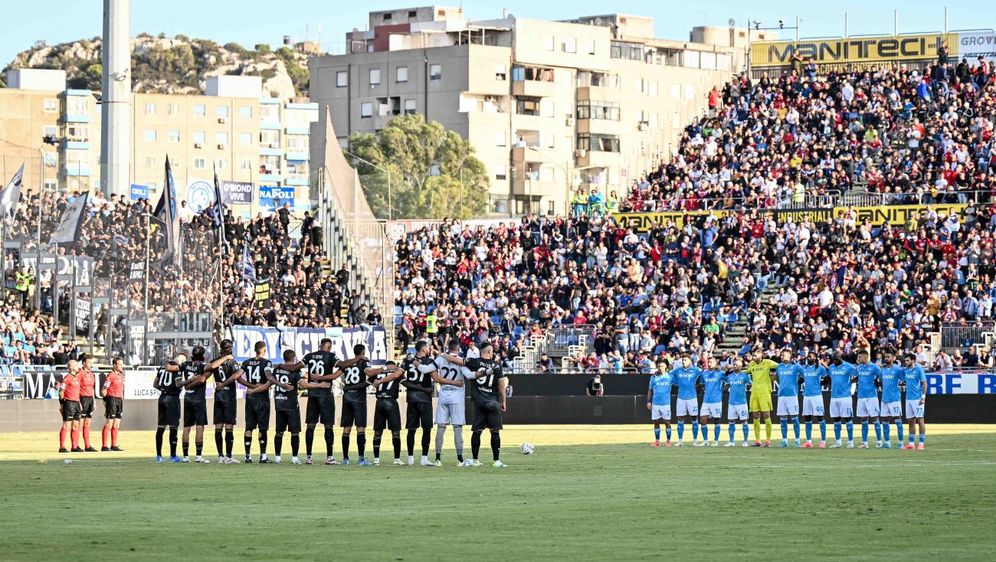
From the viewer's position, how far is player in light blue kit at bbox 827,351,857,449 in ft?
123

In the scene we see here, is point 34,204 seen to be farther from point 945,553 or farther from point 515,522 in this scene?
point 945,553

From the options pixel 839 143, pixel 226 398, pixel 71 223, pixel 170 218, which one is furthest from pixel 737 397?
pixel 839 143

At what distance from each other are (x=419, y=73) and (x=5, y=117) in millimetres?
Answer: 45388

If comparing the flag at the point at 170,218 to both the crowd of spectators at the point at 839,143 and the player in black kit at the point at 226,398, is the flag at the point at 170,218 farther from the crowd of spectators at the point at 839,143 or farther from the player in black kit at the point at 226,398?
the crowd of spectators at the point at 839,143

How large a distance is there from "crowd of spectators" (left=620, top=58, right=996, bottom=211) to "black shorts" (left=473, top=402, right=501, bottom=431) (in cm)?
3598

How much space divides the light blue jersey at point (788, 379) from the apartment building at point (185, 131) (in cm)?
11883

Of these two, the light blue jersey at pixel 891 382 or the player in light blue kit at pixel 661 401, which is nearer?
the light blue jersey at pixel 891 382

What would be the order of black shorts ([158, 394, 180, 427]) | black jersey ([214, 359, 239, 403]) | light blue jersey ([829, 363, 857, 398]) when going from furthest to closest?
light blue jersey ([829, 363, 857, 398])
black shorts ([158, 394, 180, 427])
black jersey ([214, 359, 239, 403])

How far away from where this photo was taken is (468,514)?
1909 centimetres

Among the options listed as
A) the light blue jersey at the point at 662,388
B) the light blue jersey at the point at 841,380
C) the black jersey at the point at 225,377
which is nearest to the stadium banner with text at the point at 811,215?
the light blue jersey at the point at 841,380

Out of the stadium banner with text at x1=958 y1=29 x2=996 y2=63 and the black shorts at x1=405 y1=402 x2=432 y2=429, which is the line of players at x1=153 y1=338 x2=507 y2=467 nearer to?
the black shorts at x1=405 y1=402 x2=432 y2=429

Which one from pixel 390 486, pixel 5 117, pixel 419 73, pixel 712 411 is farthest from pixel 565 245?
pixel 5 117

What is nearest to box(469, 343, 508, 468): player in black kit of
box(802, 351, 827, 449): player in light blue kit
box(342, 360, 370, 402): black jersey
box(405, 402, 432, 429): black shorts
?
box(405, 402, 432, 429): black shorts

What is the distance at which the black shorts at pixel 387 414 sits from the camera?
2914 centimetres
